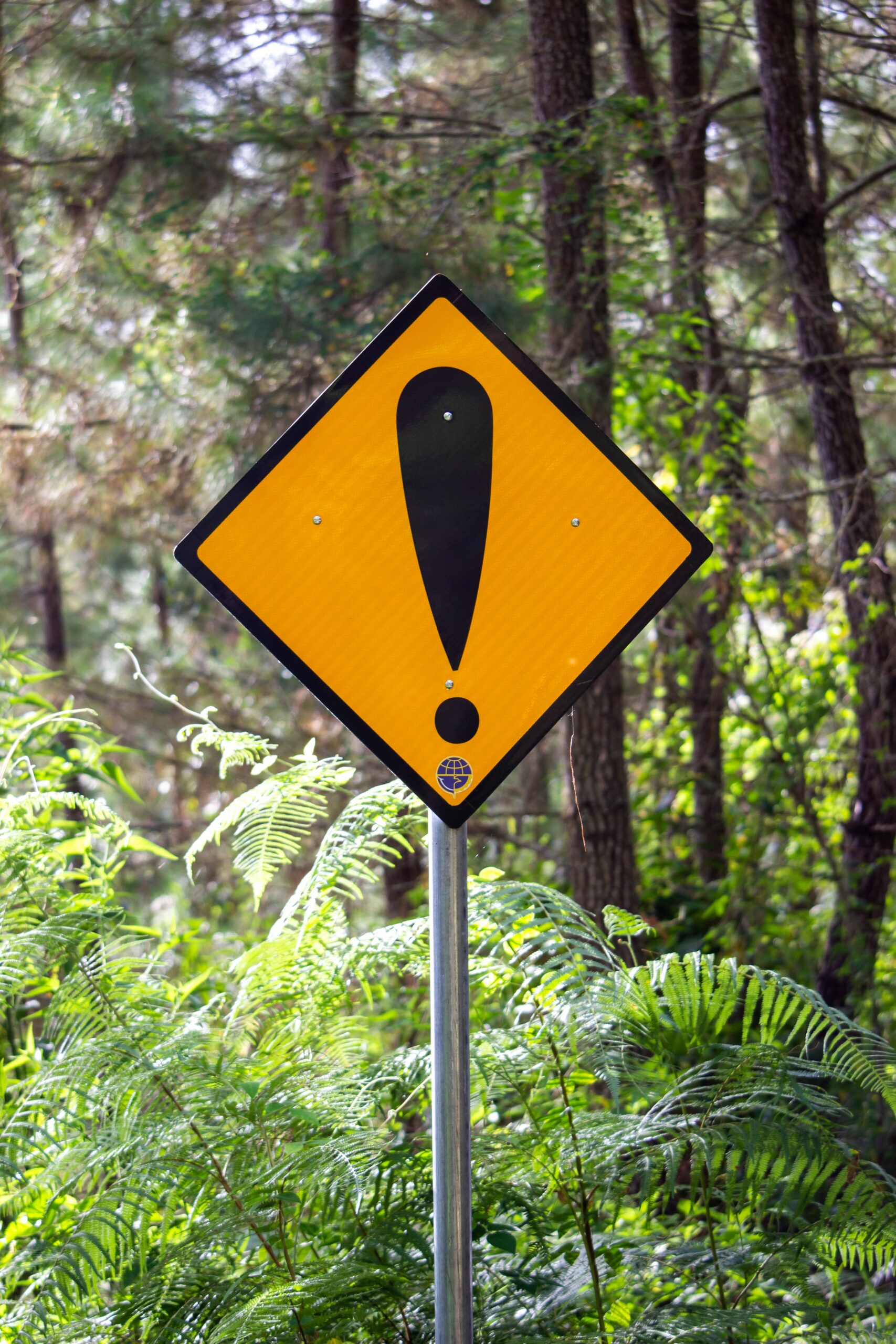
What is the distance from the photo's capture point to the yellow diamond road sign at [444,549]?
1.43 meters

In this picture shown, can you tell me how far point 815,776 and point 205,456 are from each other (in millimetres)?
4245

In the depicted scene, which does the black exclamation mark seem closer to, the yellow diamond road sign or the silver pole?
the yellow diamond road sign

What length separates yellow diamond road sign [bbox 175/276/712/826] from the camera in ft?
4.68

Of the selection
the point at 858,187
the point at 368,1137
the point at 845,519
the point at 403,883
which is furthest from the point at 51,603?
the point at 368,1137

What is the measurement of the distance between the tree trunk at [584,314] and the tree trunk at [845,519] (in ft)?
2.87

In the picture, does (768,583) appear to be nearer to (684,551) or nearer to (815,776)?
(815,776)

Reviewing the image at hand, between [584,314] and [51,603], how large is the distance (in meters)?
8.74

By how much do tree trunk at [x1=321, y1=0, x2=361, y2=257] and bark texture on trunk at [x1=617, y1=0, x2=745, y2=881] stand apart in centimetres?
178

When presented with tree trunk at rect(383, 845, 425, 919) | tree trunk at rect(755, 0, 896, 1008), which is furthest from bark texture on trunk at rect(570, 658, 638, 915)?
tree trunk at rect(383, 845, 425, 919)

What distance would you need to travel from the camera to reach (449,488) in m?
1.45

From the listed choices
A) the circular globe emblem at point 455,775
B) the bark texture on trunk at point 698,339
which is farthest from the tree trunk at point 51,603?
the circular globe emblem at point 455,775

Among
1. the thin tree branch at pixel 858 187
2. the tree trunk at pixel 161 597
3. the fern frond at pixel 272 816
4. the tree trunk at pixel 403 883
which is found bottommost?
the tree trunk at pixel 403 883

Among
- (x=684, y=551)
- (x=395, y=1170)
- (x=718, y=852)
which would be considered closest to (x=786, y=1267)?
(x=395, y=1170)

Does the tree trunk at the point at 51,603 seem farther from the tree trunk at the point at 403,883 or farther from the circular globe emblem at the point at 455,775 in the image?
the circular globe emblem at the point at 455,775
